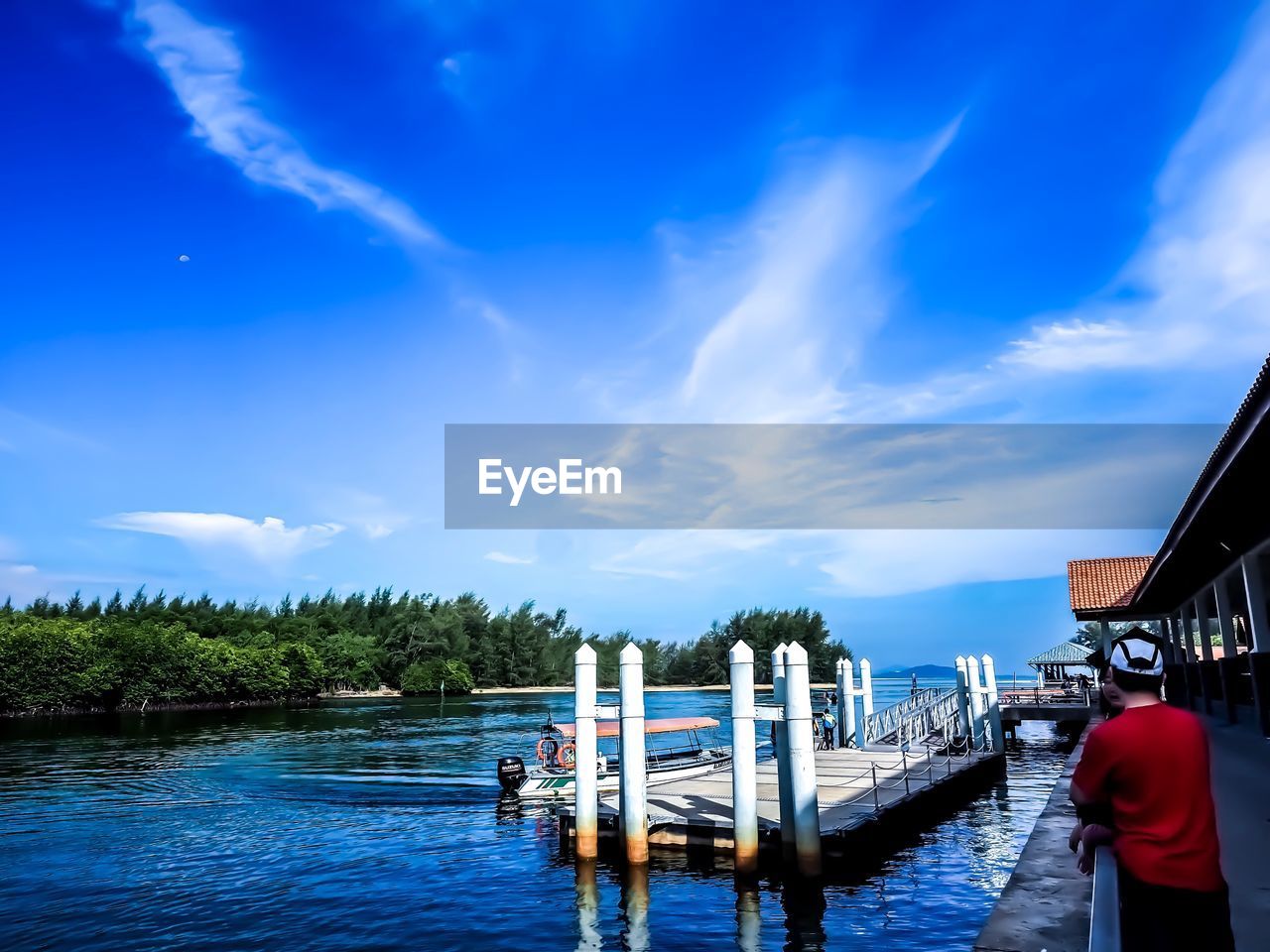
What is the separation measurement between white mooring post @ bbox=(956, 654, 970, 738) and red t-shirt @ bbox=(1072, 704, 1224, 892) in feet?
85.7

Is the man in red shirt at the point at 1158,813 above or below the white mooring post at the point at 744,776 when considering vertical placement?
above

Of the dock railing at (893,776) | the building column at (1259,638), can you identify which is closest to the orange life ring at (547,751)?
the dock railing at (893,776)

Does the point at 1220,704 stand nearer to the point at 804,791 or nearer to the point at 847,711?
the point at 847,711

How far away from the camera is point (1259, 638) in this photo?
1622cm

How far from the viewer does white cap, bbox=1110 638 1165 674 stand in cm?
371

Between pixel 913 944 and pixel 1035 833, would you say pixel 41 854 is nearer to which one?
pixel 913 944

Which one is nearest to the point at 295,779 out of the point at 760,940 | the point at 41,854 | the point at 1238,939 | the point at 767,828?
the point at 41,854

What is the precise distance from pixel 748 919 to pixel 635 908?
1833mm

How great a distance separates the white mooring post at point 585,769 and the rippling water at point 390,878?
22.5 inches

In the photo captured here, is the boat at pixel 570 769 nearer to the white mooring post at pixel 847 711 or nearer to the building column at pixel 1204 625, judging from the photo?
the white mooring post at pixel 847 711

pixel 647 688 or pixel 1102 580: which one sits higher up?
pixel 1102 580

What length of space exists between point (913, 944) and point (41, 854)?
59.6 feet

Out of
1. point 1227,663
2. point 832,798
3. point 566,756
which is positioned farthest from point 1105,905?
point 566,756

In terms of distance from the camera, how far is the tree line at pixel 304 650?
7269 centimetres
